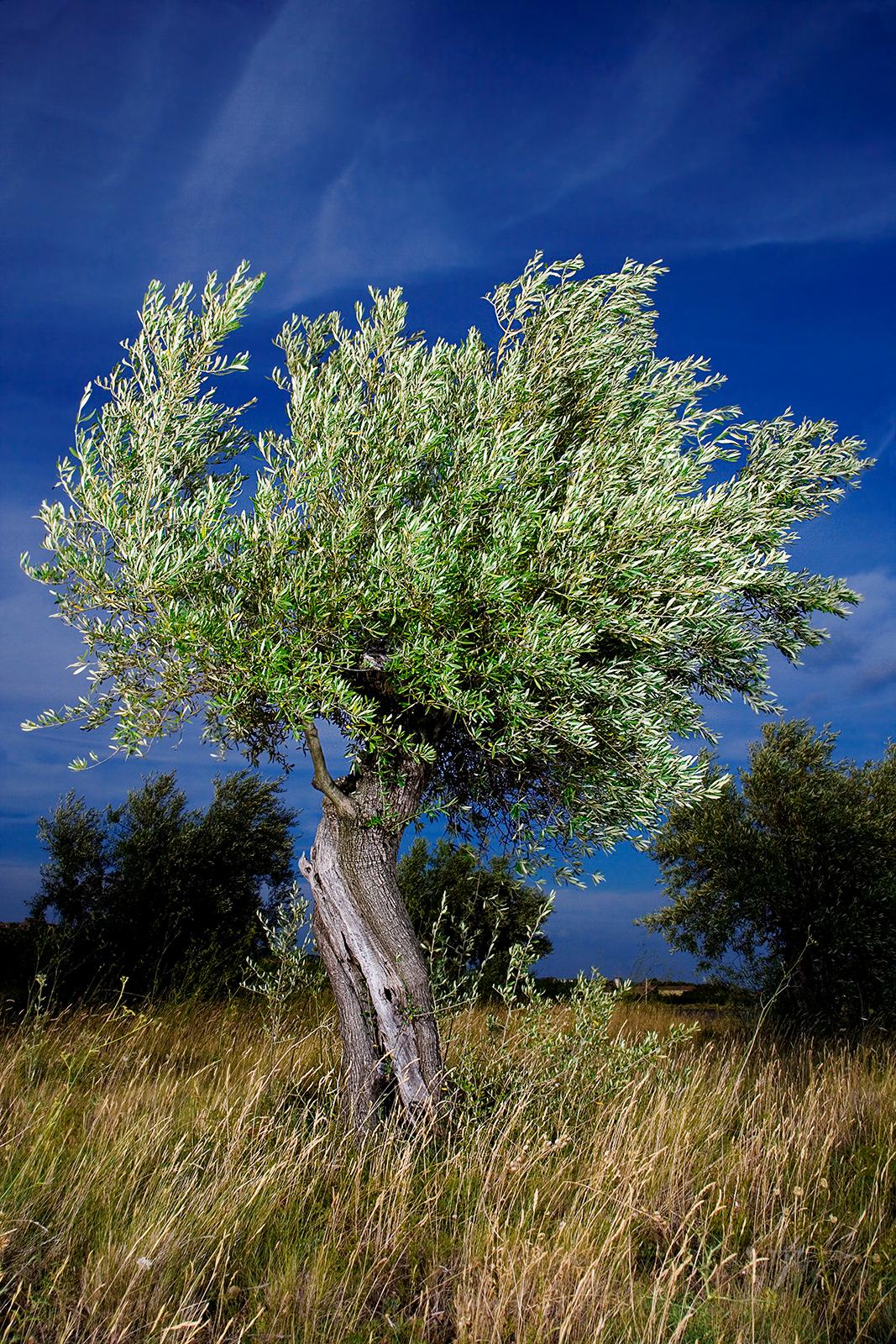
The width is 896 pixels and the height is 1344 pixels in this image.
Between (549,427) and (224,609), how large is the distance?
3.96 meters

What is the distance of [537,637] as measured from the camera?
292 inches

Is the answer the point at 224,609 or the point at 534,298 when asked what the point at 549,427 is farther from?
Answer: the point at 224,609

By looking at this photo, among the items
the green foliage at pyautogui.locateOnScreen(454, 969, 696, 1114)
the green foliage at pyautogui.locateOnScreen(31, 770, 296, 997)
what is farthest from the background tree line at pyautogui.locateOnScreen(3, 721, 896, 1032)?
the green foliage at pyautogui.locateOnScreen(454, 969, 696, 1114)

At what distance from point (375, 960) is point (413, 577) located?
4.11 m

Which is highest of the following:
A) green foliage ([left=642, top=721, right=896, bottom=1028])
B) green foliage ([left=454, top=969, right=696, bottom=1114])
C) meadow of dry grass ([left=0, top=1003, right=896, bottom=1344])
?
green foliage ([left=642, top=721, right=896, bottom=1028])

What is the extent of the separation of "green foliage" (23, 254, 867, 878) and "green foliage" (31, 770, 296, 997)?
10.5 meters

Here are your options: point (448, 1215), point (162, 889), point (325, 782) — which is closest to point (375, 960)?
point (325, 782)

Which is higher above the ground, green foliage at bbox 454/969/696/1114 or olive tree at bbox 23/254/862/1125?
olive tree at bbox 23/254/862/1125

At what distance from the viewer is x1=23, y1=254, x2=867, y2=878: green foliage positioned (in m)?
7.53

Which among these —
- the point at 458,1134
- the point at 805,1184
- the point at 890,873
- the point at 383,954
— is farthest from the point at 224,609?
the point at 890,873

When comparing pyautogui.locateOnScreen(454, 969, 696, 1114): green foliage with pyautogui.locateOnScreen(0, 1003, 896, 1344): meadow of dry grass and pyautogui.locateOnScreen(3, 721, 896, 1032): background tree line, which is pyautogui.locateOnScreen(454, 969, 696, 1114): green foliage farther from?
pyautogui.locateOnScreen(3, 721, 896, 1032): background tree line

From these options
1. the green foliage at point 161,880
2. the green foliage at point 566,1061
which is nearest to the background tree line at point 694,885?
the green foliage at point 161,880

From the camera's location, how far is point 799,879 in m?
17.7

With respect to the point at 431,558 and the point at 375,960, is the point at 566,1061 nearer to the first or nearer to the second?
the point at 375,960
